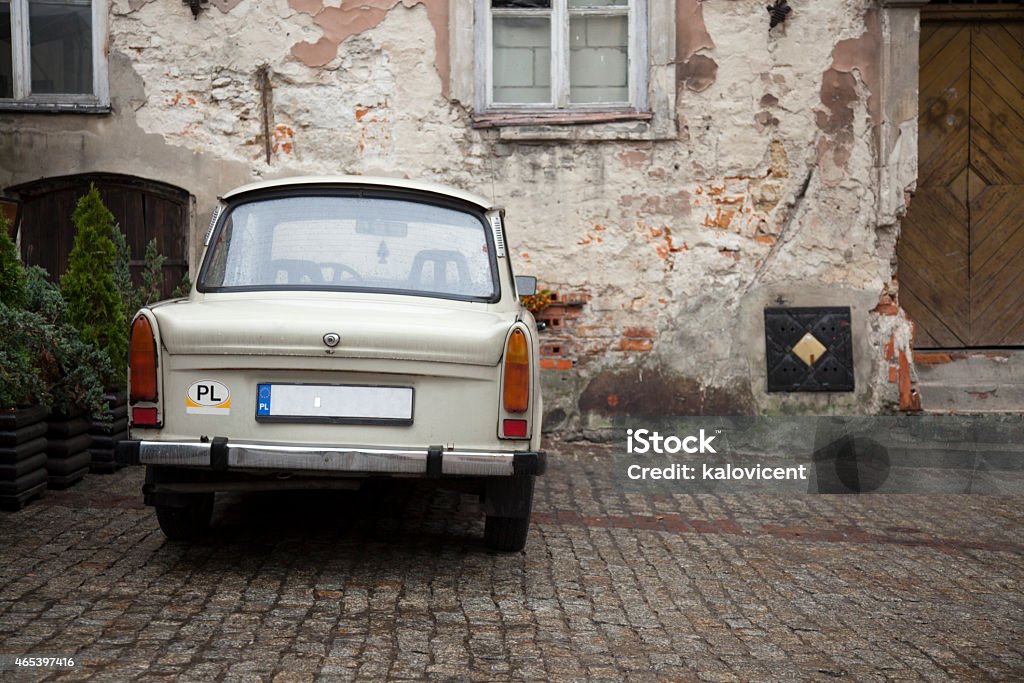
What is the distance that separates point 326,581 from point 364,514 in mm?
1451

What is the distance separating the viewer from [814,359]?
9.08 meters

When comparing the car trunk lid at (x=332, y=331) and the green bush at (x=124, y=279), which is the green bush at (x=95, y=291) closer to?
the green bush at (x=124, y=279)

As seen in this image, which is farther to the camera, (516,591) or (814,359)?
(814,359)

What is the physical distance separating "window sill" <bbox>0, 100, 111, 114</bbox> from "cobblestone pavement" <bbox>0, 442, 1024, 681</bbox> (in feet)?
11.6

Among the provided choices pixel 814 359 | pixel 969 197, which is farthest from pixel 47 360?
pixel 969 197

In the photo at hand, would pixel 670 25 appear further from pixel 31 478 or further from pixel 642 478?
pixel 31 478

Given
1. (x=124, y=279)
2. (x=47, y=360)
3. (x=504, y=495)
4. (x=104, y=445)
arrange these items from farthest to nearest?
(x=124, y=279) < (x=104, y=445) < (x=47, y=360) < (x=504, y=495)

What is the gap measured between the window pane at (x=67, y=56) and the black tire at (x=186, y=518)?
5.08 meters

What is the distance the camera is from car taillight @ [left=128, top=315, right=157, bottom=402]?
15.3 feet

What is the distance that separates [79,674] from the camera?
138 inches

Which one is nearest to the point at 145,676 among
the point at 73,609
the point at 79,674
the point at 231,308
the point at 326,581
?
the point at 79,674

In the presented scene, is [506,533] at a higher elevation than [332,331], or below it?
below

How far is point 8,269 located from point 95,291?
3.68 feet

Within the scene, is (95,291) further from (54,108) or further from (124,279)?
(54,108)
